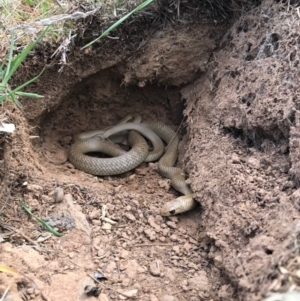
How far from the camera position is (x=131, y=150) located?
13.1 ft

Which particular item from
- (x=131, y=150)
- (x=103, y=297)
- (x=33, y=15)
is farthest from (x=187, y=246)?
(x=33, y=15)

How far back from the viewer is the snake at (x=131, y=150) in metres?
3.79

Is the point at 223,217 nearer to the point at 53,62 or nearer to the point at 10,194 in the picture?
the point at 10,194

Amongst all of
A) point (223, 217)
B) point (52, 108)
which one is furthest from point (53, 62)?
point (223, 217)

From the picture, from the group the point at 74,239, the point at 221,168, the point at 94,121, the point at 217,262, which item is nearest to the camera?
the point at 217,262

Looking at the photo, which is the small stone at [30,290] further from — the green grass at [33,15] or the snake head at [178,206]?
the green grass at [33,15]

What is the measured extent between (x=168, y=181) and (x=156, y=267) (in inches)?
42.4

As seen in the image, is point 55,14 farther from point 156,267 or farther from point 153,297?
point 153,297

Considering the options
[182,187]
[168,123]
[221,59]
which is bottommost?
[182,187]

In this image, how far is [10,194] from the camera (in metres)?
2.95

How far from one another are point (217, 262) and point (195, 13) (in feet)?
6.47

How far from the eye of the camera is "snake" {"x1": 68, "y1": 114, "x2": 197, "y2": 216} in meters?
3.79

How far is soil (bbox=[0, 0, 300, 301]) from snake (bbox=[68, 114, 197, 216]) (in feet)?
0.28

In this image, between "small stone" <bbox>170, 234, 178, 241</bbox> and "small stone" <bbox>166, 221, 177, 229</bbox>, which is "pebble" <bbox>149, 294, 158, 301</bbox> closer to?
"small stone" <bbox>170, 234, 178, 241</bbox>
